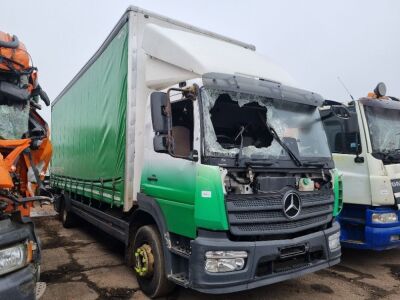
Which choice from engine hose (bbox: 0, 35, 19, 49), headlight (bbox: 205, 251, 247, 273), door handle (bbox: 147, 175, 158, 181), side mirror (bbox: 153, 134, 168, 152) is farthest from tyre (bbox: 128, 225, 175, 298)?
engine hose (bbox: 0, 35, 19, 49)

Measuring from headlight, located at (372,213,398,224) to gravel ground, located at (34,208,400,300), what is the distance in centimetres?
78

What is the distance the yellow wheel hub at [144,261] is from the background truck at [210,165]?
0.04 feet

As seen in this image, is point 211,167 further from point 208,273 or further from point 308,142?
point 308,142

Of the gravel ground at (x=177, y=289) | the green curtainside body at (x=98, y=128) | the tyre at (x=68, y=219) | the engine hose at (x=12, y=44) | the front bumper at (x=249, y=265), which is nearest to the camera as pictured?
the front bumper at (x=249, y=265)

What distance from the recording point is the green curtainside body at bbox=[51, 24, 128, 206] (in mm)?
4965

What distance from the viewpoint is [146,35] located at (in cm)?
462

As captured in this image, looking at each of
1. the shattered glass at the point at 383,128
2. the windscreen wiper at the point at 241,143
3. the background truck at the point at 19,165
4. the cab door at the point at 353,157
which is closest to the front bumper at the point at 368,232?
the cab door at the point at 353,157

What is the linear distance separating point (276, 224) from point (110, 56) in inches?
143

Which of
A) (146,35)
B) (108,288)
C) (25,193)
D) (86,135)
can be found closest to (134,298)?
(108,288)

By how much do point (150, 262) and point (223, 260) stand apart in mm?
1204

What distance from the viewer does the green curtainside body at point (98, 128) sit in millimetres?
4965

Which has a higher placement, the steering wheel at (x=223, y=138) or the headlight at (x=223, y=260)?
the steering wheel at (x=223, y=138)

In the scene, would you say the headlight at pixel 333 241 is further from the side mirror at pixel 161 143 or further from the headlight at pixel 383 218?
the side mirror at pixel 161 143

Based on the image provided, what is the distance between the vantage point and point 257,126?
4.23m
